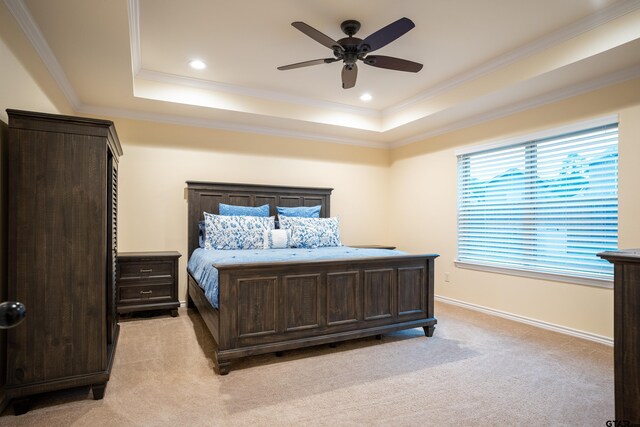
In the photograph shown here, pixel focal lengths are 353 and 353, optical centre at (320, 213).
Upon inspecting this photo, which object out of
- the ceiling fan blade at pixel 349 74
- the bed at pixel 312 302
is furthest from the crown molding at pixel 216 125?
the bed at pixel 312 302

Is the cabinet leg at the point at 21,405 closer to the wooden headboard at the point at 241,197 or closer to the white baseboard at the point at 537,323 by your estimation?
the wooden headboard at the point at 241,197

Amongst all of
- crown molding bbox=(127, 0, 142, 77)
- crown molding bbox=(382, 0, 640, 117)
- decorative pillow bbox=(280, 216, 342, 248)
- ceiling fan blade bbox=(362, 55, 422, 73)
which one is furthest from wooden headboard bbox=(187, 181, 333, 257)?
ceiling fan blade bbox=(362, 55, 422, 73)

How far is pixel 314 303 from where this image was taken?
2910mm

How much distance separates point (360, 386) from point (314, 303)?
77 centimetres

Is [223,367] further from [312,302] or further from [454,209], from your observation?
[454,209]

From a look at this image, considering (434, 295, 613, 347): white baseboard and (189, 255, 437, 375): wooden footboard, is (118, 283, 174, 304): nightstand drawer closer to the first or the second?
(189, 255, 437, 375): wooden footboard

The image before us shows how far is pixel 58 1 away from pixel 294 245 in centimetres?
300

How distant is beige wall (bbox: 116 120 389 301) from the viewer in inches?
169

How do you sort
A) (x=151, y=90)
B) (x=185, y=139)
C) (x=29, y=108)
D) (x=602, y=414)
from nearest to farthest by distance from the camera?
(x=602, y=414), (x=29, y=108), (x=151, y=90), (x=185, y=139)

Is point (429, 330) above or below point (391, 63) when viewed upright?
below

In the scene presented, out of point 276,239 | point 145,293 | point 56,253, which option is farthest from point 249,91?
point 56,253

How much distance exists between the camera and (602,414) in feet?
6.52

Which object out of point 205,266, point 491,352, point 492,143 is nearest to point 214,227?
point 205,266

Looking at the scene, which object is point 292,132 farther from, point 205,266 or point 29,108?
point 29,108
